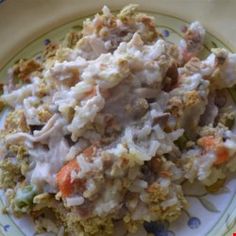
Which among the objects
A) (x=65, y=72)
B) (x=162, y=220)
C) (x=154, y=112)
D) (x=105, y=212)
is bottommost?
(x=162, y=220)

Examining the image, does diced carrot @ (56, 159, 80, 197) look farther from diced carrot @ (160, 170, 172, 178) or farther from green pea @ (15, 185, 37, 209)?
diced carrot @ (160, 170, 172, 178)

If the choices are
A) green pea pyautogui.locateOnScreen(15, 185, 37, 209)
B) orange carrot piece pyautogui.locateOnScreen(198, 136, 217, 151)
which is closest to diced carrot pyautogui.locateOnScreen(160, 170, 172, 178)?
orange carrot piece pyautogui.locateOnScreen(198, 136, 217, 151)

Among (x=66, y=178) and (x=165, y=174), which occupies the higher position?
(x=66, y=178)

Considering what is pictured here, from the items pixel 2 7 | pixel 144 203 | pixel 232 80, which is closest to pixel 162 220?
pixel 144 203

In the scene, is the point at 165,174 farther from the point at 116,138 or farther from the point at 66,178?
the point at 66,178

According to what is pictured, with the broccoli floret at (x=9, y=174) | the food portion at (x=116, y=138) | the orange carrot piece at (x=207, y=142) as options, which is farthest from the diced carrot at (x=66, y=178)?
the orange carrot piece at (x=207, y=142)

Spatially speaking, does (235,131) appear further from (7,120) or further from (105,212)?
(7,120)

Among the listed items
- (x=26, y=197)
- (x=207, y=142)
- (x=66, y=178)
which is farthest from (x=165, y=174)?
(x=26, y=197)
